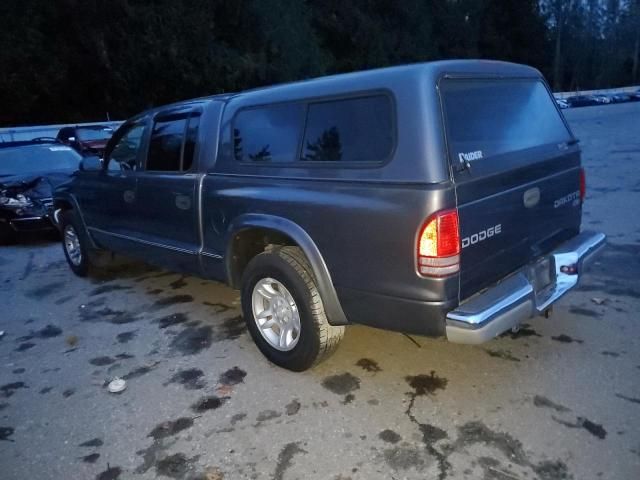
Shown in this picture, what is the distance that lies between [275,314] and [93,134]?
13138 millimetres

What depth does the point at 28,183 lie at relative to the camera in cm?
798

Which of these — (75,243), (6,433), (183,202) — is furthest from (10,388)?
(75,243)

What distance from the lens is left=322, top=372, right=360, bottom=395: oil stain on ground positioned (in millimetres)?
3371

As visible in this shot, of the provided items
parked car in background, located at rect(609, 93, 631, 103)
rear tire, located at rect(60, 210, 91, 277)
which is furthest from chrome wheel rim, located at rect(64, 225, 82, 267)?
parked car in background, located at rect(609, 93, 631, 103)

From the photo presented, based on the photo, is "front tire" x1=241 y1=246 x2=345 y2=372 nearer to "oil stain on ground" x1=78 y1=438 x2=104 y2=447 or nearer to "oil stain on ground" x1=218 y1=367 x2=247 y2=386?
"oil stain on ground" x1=218 y1=367 x2=247 y2=386

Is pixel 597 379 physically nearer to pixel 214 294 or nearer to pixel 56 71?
pixel 214 294

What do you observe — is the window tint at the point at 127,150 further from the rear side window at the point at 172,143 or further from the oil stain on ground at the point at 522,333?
the oil stain on ground at the point at 522,333

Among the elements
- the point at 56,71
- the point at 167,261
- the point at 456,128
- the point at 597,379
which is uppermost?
the point at 56,71

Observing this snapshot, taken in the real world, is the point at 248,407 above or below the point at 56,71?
below

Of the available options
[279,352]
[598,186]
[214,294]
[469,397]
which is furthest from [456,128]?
[598,186]

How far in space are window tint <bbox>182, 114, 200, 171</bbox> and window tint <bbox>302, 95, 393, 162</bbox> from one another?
119 cm

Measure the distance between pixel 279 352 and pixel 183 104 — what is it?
2.20m

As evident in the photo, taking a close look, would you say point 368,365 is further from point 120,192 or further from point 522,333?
point 120,192

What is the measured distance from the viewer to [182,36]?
2931 centimetres
